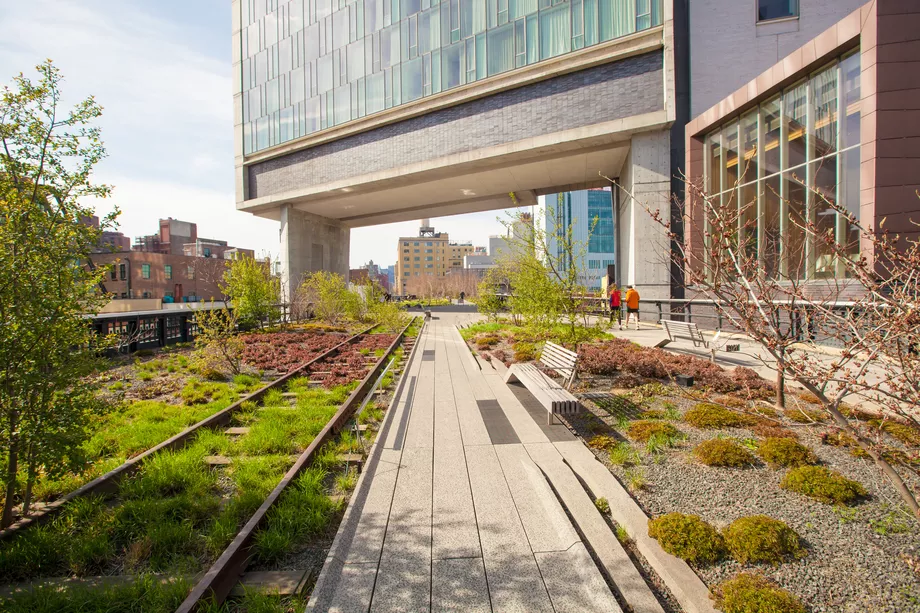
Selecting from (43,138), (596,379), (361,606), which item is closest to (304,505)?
(361,606)

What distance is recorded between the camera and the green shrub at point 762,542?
10.1 ft

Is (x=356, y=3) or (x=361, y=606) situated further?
(x=356, y=3)

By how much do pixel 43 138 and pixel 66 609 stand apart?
360 centimetres

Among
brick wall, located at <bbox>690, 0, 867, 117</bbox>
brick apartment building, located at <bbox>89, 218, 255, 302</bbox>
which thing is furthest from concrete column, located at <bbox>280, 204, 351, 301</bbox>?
brick wall, located at <bbox>690, 0, 867, 117</bbox>

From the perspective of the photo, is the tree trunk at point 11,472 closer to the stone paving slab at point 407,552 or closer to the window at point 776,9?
the stone paving slab at point 407,552

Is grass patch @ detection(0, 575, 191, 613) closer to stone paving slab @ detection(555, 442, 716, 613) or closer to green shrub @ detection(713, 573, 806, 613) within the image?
stone paving slab @ detection(555, 442, 716, 613)

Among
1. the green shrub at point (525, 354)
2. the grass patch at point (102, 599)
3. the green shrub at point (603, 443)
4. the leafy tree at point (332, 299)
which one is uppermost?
the leafy tree at point (332, 299)

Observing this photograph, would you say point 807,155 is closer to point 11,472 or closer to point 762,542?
point 762,542

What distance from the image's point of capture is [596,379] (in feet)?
29.4

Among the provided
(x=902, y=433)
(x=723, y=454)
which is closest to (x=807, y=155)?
(x=902, y=433)

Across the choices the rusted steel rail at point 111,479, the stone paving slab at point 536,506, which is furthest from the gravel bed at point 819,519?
the rusted steel rail at point 111,479

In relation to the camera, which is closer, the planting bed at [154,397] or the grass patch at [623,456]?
the planting bed at [154,397]

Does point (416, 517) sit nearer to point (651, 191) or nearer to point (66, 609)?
point (66, 609)

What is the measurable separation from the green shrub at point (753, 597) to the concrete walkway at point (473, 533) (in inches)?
16.4
